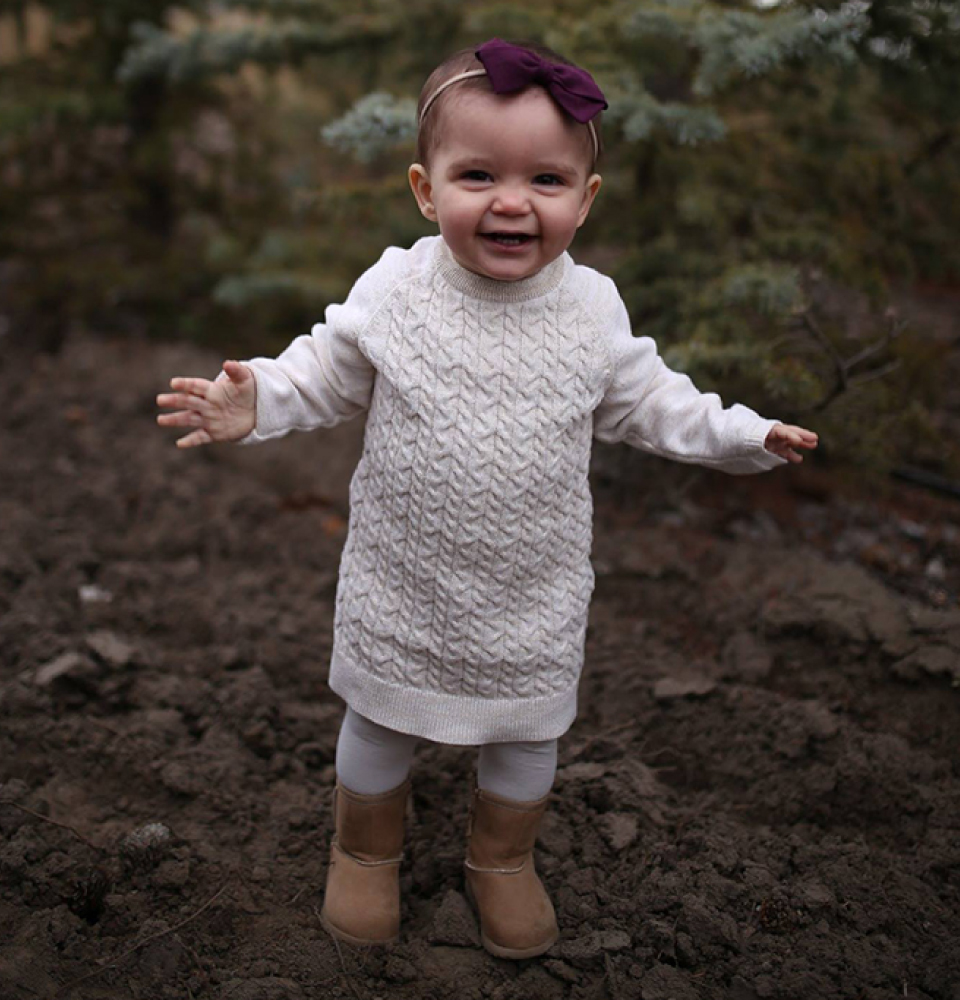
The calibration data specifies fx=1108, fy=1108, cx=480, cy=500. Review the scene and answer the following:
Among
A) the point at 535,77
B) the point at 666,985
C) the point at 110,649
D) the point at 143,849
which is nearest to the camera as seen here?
the point at 535,77

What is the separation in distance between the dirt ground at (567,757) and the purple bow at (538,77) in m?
1.55

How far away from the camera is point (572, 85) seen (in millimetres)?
1814

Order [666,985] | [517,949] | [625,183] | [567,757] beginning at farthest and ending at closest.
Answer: [625,183], [567,757], [517,949], [666,985]

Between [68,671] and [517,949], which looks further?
[68,671]

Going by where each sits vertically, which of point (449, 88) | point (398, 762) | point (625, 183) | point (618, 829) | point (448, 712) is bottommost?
point (618, 829)

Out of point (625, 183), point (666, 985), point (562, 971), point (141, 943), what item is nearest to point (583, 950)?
point (562, 971)

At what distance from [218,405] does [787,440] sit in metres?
1.03

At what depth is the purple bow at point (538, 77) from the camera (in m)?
1.78

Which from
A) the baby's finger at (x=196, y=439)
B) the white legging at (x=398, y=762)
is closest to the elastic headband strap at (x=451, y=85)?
the baby's finger at (x=196, y=439)

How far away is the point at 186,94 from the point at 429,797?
425 cm

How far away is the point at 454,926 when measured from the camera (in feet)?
7.53

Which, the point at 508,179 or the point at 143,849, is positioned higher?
the point at 508,179

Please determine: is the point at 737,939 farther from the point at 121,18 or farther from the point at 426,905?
the point at 121,18

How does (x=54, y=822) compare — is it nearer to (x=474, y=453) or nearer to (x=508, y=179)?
(x=474, y=453)
